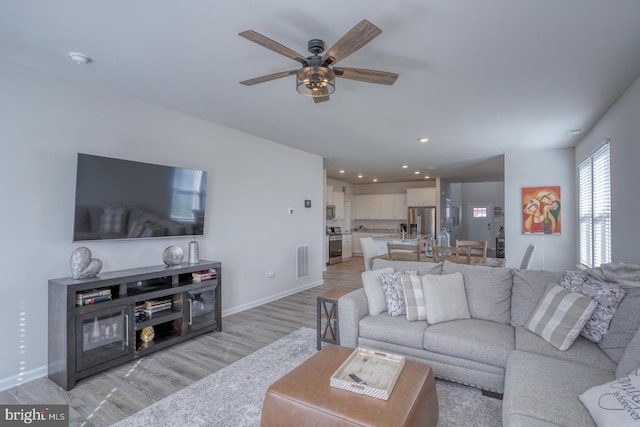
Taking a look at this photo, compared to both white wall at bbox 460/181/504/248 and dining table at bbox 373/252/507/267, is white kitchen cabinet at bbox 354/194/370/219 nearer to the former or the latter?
white wall at bbox 460/181/504/248

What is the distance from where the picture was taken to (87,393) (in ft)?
7.95

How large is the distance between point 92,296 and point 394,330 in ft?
8.48

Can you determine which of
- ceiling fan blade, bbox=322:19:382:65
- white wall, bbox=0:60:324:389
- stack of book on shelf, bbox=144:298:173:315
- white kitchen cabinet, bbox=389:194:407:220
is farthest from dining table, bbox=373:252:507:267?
white kitchen cabinet, bbox=389:194:407:220

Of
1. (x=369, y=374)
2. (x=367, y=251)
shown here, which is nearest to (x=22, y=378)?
(x=369, y=374)

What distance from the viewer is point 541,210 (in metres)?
5.72

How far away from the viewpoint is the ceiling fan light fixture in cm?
210

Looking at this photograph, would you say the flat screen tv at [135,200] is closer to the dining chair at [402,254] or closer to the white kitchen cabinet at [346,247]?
the dining chair at [402,254]

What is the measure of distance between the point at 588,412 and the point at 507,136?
4.28 metres

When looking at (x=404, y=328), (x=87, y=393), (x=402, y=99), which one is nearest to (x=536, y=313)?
(x=404, y=328)

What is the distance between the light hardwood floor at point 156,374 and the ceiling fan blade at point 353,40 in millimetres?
2733

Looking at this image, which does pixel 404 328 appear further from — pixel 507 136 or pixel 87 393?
pixel 507 136

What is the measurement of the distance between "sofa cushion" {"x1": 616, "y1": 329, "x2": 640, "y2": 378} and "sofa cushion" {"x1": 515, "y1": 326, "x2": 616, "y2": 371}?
9.2 inches

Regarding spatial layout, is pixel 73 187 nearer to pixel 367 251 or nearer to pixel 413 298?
pixel 413 298

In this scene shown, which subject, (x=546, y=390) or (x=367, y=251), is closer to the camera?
(x=546, y=390)
